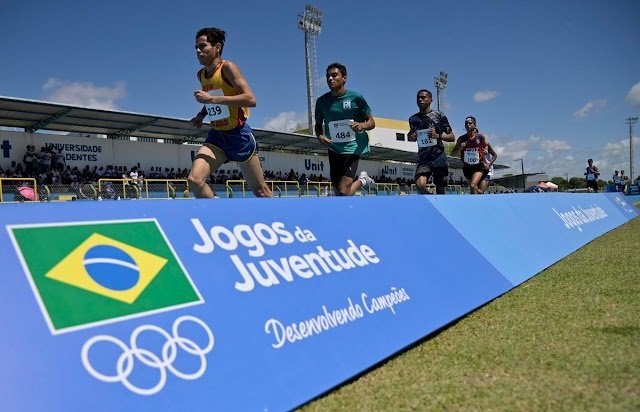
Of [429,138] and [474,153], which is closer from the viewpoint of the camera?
[429,138]

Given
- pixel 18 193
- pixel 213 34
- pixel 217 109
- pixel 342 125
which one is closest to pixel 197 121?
pixel 217 109

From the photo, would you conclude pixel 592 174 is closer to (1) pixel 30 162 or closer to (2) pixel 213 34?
(2) pixel 213 34

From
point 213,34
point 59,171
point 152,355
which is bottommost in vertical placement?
point 152,355

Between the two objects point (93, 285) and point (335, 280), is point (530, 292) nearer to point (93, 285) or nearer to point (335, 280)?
point (335, 280)

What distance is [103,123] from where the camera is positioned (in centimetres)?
2403

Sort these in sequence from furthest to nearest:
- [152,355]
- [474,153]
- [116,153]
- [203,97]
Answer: [116,153] → [474,153] → [203,97] → [152,355]

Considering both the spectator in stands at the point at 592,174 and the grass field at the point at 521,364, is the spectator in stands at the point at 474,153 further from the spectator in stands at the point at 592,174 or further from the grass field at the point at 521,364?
the spectator in stands at the point at 592,174

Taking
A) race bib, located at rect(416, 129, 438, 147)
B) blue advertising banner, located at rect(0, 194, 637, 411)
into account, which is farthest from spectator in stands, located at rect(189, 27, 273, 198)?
race bib, located at rect(416, 129, 438, 147)

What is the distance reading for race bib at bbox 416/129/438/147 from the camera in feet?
24.1

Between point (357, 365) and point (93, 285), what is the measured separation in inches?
43.4

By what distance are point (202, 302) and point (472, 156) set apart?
26.6 feet

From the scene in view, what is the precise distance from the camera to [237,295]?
195 centimetres

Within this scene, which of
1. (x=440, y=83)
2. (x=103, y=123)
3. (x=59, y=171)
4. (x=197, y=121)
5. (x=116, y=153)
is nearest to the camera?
(x=197, y=121)

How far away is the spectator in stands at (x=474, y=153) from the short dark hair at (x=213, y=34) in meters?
5.82
